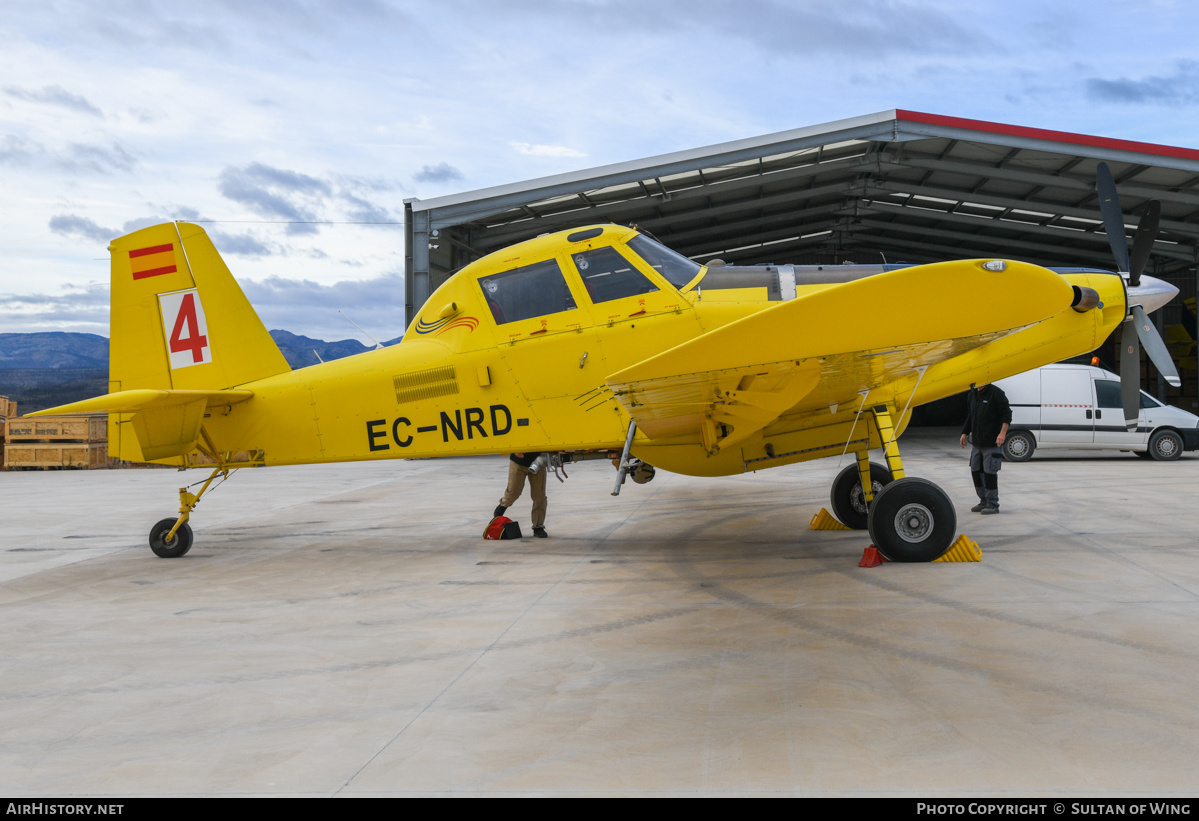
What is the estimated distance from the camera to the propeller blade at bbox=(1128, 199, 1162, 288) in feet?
21.7

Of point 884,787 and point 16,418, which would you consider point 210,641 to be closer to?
point 884,787

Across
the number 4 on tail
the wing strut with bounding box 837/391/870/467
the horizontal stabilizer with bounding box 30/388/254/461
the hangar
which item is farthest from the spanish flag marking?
the hangar

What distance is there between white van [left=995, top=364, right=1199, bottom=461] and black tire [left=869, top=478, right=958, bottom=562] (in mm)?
11816

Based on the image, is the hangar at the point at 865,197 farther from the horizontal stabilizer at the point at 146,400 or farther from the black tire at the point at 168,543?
the black tire at the point at 168,543

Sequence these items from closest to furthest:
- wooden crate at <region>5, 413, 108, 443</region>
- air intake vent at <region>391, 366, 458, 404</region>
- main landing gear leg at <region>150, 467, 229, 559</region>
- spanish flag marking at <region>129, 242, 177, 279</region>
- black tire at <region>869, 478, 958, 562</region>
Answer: black tire at <region>869, 478, 958, 562</region>, air intake vent at <region>391, 366, 458, 404</region>, main landing gear leg at <region>150, 467, 229, 559</region>, spanish flag marking at <region>129, 242, 177, 279</region>, wooden crate at <region>5, 413, 108, 443</region>

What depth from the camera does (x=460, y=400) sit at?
7.17 m

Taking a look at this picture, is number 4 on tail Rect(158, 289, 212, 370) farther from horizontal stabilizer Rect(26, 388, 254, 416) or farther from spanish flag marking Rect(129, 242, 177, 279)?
horizontal stabilizer Rect(26, 388, 254, 416)

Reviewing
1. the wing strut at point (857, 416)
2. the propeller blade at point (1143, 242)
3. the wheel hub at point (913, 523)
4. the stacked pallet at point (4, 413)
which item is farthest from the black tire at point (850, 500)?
the stacked pallet at point (4, 413)

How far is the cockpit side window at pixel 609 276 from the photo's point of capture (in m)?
6.71

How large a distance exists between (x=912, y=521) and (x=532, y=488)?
3.96 m

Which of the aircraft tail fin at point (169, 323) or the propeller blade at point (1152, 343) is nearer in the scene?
the propeller blade at point (1152, 343)

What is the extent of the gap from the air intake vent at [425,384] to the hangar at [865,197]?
10.3m

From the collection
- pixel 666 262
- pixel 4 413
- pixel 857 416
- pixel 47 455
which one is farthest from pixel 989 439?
pixel 4 413

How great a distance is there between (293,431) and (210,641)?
10.4 feet
